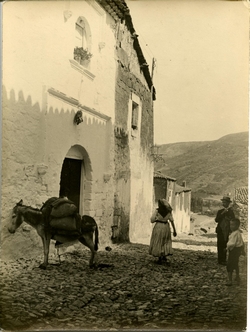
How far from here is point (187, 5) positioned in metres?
4.15

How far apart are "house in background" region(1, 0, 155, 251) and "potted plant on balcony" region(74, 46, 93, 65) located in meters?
0.01

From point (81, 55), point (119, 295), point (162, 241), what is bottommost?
point (119, 295)

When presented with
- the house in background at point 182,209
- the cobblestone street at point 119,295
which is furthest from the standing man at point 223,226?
the house in background at point 182,209

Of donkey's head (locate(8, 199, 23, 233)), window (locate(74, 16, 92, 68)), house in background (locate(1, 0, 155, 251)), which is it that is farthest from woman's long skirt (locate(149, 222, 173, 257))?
window (locate(74, 16, 92, 68))

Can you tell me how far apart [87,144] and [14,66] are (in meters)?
1.08

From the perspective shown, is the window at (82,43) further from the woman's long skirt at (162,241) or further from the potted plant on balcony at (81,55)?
the woman's long skirt at (162,241)

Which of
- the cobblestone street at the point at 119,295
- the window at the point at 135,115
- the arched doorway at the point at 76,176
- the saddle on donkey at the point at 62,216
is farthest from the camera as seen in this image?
the window at the point at 135,115

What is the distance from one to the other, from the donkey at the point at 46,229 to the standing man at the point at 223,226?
4.22 feet

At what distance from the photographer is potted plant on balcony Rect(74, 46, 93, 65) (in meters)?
4.13

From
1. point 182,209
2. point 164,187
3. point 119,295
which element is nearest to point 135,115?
point 164,187

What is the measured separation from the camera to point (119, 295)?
3.96m

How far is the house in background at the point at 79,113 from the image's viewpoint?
395 centimetres

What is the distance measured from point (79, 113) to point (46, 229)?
124 cm

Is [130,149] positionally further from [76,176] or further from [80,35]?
[80,35]
